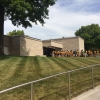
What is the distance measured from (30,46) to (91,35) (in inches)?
1636

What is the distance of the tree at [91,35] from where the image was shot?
2711 inches

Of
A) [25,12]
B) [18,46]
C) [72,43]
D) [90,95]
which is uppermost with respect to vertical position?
[25,12]

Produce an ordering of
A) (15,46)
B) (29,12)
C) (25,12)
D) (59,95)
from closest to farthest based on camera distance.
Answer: (59,95)
(25,12)
(29,12)
(15,46)

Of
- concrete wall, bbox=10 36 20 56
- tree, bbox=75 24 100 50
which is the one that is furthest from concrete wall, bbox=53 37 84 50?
concrete wall, bbox=10 36 20 56

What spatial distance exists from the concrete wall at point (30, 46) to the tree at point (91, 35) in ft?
112

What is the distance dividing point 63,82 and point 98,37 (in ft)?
200

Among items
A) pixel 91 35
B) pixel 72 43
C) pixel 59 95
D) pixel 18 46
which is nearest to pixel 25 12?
pixel 18 46

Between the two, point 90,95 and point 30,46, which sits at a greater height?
point 30,46

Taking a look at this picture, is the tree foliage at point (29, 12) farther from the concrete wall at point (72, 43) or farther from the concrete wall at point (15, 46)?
the concrete wall at point (72, 43)

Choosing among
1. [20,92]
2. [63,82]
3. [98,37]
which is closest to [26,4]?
[63,82]

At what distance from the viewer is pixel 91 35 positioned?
72.4 metres

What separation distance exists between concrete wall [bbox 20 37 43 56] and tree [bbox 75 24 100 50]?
3400 centimetres

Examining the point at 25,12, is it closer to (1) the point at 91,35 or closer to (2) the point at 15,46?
(2) the point at 15,46

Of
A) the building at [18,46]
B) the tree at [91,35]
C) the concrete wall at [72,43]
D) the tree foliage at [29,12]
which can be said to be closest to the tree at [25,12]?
the tree foliage at [29,12]
